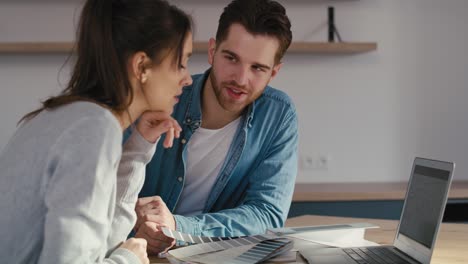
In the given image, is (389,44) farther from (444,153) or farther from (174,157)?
(174,157)

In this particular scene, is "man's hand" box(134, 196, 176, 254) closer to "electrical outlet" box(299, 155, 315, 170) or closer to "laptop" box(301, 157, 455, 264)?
"laptop" box(301, 157, 455, 264)

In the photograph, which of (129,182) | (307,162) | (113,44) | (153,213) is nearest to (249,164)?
(153,213)

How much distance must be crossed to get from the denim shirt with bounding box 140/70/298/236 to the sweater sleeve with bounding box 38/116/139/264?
33.5 inches

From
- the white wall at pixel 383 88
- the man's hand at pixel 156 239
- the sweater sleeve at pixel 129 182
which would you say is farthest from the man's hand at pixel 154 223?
the white wall at pixel 383 88

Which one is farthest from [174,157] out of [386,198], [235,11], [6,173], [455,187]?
[455,187]

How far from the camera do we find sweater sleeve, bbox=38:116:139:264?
1067 millimetres

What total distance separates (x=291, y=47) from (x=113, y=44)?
103 inches

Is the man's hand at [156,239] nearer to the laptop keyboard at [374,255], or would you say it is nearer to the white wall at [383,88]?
the laptop keyboard at [374,255]

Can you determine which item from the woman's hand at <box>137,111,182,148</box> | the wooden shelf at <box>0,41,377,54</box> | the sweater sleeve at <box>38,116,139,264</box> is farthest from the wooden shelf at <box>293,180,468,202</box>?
the sweater sleeve at <box>38,116,139,264</box>

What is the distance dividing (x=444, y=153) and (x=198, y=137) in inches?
92.9

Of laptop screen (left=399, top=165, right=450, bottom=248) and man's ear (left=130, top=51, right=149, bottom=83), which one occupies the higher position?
man's ear (left=130, top=51, right=149, bottom=83)

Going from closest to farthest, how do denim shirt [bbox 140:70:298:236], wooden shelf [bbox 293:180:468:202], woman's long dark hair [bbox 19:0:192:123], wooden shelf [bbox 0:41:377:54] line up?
1. woman's long dark hair [bbox 19:0:192:123]
2. denim shirt [bbox 140:70:298:236]
3. wooden shelf [bbox 293:180:468:202]
4. wooden shelf [bbox 0:41:377:54]

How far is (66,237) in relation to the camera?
41.9 inches

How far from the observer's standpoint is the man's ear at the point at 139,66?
1.31 meters
